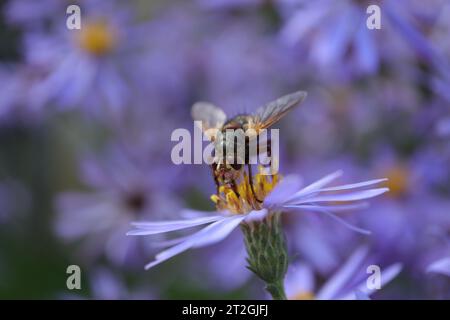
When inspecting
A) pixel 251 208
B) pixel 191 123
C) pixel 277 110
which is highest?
pixel 191 123

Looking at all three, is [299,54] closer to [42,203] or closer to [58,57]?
[58,57]

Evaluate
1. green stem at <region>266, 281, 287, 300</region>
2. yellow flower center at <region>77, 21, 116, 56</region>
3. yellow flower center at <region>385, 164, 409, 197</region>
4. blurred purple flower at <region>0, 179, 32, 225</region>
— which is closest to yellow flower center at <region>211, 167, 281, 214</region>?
green stem at <region>266, 281, 287, 300</region>

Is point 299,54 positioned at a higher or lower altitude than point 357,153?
higher

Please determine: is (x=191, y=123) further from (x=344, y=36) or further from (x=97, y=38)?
(x=344, y=36)

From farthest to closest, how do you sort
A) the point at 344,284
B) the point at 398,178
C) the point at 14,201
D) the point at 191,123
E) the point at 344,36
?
the point at 14,201 → the point at 191,123 → the point at 398,178 → the point at 344,36 → the point at 344,284

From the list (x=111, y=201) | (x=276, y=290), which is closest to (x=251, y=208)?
(x=276, y=290)

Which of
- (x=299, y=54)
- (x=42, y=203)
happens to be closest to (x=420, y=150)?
(x=299, y=54)

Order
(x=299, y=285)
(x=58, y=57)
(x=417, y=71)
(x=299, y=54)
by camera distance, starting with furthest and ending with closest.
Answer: (x=58, y=57), (x=299, y=54), (x=417, y=71), (x=299, y=285)
